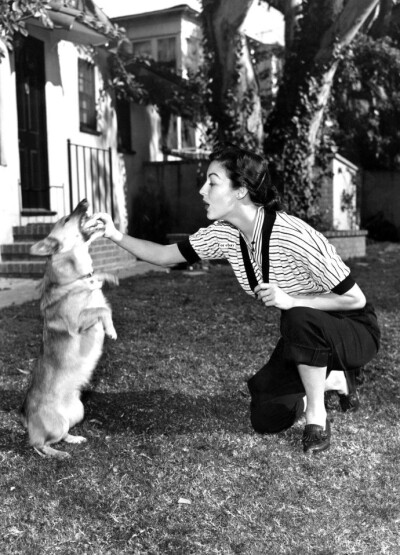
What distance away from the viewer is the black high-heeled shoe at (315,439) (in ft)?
11.4

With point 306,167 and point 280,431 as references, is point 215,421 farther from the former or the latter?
point 306,167

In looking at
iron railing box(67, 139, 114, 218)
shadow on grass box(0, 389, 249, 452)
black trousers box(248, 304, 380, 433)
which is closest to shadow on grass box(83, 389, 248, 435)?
shadow on grass box(0, 389, 249, 452)

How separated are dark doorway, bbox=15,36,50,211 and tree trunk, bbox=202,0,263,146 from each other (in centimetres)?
311

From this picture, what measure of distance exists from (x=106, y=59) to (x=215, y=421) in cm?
1100

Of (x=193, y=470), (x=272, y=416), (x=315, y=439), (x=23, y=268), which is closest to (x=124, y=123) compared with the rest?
(x=23, y=268)

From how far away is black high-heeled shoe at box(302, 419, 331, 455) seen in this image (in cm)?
349

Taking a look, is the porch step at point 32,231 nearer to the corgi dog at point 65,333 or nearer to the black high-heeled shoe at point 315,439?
→ the corgi dog at point 65,333

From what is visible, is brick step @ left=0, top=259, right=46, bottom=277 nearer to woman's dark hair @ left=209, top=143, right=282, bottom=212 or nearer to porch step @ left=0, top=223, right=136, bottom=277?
porch step @ left=0, top=223, right=136, bottom=277

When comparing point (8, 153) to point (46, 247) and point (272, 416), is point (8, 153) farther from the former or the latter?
point (272, 416)

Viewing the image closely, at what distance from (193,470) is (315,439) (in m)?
0.72

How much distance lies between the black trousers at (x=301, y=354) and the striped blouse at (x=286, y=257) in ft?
0.64

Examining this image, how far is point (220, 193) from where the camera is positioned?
351 cm

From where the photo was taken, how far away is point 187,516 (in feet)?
A: 9.35

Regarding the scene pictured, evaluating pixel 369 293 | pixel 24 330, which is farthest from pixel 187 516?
pixel 369 293
